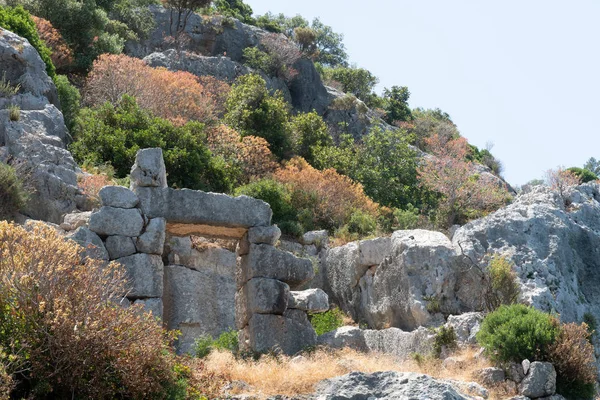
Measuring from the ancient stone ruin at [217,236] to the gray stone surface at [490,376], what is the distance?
11.3ft

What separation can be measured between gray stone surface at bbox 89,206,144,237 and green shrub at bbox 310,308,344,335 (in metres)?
5.37

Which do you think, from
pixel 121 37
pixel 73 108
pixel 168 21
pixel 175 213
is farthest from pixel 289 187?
pixel 168 21

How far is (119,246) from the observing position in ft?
49.5

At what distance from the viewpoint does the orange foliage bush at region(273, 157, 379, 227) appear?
88.3ft

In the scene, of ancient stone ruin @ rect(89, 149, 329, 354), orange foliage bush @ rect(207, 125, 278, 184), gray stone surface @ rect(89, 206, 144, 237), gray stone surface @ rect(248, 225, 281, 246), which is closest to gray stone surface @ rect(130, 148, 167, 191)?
ancient stone ruin @ rect(89, 149, 329, 354)

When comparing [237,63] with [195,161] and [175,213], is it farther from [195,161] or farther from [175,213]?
[175,213]

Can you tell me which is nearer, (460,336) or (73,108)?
(460,336)

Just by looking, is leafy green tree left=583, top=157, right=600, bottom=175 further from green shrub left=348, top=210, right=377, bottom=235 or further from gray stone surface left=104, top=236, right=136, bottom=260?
gray stone surface left=104, top=236, right=136, bottom=260

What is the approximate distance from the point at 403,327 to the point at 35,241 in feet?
31.8

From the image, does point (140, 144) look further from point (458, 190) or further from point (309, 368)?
point (309, 368)

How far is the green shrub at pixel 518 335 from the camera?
→ 14.1 metres

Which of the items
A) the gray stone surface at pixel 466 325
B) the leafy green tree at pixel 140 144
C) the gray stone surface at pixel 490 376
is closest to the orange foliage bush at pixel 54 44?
the leafy green tree at pixel 140 144

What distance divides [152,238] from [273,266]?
7.85ft

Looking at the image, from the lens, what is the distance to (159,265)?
15.4 m
